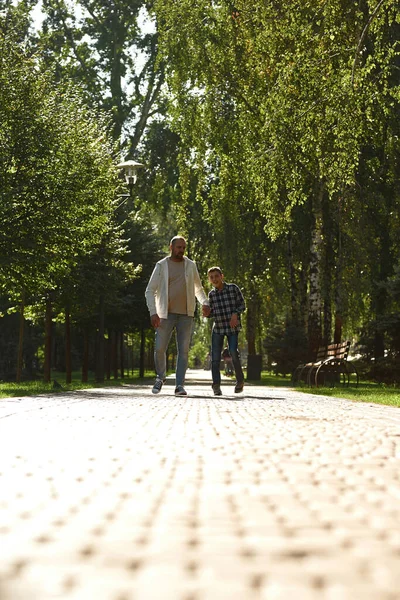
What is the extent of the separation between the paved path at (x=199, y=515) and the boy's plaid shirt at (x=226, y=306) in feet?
25.4

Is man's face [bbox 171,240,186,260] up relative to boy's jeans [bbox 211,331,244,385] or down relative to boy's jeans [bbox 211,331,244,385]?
up

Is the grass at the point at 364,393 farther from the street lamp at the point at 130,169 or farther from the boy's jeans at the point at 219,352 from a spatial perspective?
the street lamp at the point at 130,169

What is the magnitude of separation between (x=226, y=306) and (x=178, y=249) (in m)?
1.47

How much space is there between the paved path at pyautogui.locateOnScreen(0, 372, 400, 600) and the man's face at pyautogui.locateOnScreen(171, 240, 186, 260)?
6885mm

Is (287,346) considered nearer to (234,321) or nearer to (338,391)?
(338,391)

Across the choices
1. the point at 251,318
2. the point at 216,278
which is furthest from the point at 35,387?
the point at 251,318

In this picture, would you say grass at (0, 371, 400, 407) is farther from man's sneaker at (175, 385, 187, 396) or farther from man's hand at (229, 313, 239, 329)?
man's sneaker at (175, 385, 187, 396)

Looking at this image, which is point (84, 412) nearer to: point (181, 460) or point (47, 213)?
point (181, 460)

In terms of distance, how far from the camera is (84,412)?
A: 8938 mm

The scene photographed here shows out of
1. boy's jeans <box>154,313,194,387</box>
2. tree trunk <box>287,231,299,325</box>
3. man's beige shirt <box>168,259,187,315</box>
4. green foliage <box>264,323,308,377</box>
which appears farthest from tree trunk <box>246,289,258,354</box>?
man's beige shirt <box>168,259,187,315</box>

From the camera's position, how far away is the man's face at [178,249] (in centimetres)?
1326

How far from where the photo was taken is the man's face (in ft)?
43.5

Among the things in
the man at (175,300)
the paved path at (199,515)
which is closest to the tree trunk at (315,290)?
the man at (175,300)

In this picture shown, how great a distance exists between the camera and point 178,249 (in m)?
13.3
